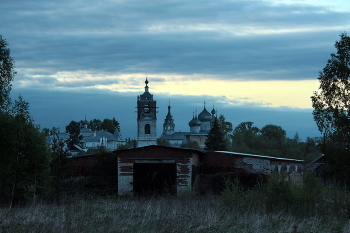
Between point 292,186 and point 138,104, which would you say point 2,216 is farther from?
point 138,104

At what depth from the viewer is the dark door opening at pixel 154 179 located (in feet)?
99.1

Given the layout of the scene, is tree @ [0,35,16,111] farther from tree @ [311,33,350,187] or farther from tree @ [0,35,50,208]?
tree @ [311,33,350,187]

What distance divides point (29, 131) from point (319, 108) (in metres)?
15.5

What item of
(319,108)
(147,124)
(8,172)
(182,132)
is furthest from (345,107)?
(182,132)

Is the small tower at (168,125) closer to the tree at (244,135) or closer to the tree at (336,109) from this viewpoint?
the tree at (244,135)

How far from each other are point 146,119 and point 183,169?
89803 mm

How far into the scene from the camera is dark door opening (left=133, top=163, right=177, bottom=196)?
99.1 feet

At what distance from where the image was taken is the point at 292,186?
17578mm

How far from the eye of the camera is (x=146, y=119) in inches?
4705

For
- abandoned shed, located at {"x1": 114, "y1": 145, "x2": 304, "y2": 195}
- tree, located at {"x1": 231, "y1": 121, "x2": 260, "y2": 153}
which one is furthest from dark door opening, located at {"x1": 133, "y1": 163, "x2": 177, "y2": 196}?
tree, located at {"x1": 231, "y1": 121, "x2": 260, "y2": 153}

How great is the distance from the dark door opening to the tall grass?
10677 mm

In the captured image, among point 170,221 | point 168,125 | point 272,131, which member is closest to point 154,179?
point 170,221

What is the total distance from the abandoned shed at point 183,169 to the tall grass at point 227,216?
10.4 metres

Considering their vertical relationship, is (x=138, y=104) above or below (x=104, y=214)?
above
